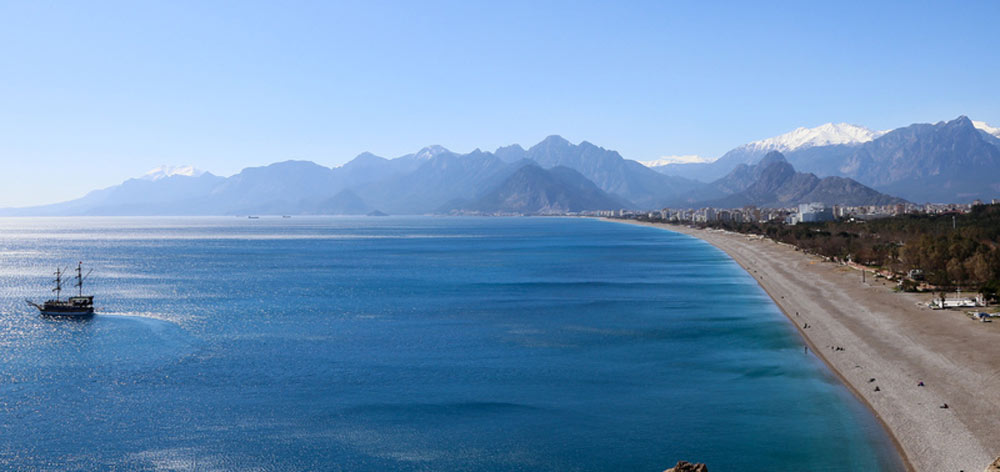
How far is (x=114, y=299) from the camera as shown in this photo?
63.8m

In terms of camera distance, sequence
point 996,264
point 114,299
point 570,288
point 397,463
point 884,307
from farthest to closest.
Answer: point 570,288, point 114,299, point 996,264, point 884,307, point 397,463

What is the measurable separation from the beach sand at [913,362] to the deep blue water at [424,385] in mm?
1267

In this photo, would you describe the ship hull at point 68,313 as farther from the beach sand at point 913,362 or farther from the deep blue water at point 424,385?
the beach sand at point 913,362

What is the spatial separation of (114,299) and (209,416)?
39.9 metres

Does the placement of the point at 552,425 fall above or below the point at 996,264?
below

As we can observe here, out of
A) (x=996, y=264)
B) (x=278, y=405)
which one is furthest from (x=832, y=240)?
(x=278, y=405)

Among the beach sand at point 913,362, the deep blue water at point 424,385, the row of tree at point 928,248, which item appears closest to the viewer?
the beach sand at point 913,362

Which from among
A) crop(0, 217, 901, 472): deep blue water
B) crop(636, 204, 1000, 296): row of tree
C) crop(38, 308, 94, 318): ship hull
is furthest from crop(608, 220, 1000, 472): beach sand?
crop(38, 308, 94, 318): ship hull

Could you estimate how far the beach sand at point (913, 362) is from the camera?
25375 millimetres

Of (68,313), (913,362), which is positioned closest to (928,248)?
(913,362)

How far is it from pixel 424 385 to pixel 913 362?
73.8 feet

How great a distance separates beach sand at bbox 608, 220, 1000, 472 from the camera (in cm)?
2538

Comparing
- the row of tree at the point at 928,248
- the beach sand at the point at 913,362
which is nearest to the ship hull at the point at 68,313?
the beach sand at the point at 913,362

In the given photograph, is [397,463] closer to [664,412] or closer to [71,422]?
[664,412]
